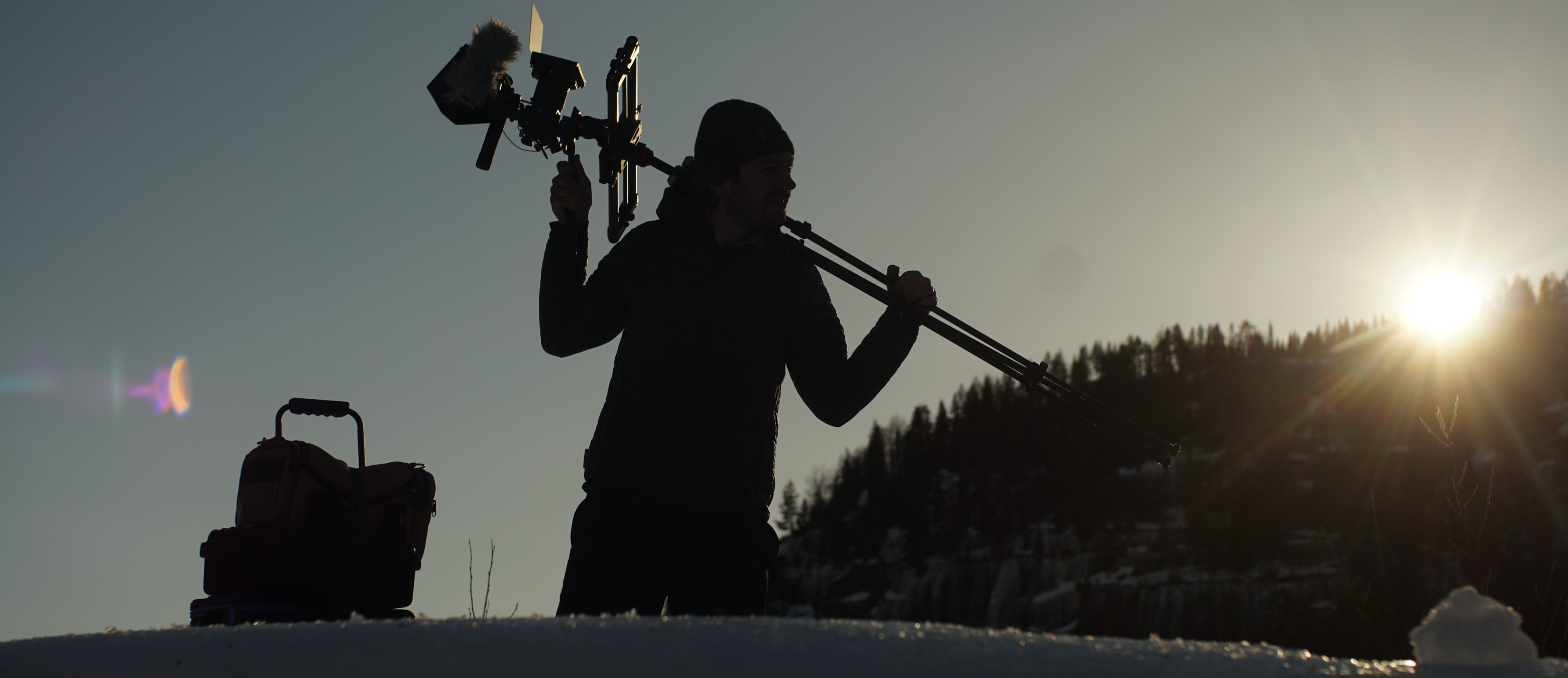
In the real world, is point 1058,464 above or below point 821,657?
above

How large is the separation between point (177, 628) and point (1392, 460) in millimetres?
110803

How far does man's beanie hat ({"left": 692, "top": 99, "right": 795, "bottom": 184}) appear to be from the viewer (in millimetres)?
3568

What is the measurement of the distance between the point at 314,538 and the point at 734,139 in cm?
236

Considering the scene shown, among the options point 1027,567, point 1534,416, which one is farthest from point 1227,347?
point 1027,567

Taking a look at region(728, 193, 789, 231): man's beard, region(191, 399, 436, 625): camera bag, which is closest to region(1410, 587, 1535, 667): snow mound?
region(728, 193, 789, 231): man's beard

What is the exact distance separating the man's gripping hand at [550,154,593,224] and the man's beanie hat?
40 centimetres

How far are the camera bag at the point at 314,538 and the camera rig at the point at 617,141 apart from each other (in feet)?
5.44

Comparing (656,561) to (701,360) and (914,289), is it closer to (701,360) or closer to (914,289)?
(701,360)

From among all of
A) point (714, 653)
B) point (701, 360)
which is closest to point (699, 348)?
point (701, 360)

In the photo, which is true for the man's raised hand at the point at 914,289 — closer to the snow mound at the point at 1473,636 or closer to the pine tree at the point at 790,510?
the snow mound at the point at 1473,636

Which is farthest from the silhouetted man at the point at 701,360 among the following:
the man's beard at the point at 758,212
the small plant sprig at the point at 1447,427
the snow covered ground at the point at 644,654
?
the small plant sprig at the point at 1447,427

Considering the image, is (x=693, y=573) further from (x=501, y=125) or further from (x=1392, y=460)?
(x=1392, y=460)

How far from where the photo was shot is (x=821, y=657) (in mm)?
1418

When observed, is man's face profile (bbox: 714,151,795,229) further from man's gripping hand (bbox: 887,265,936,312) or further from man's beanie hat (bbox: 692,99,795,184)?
man's gripping hand (bbox: 887,265,936,312)
